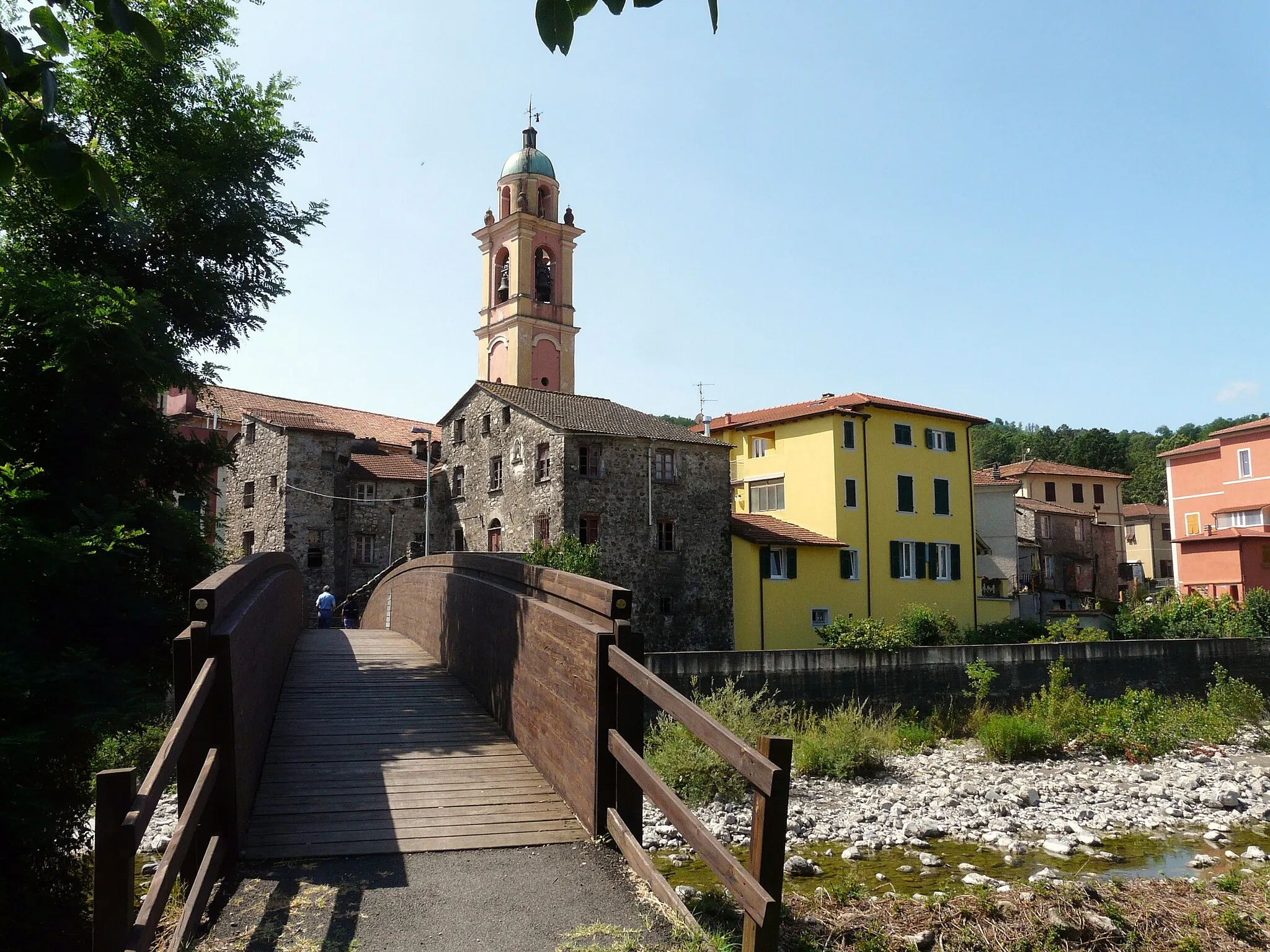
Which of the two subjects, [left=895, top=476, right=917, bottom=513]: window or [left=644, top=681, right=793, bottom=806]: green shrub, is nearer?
[left=644, top=681, right=793, bottom=806]: green shrub

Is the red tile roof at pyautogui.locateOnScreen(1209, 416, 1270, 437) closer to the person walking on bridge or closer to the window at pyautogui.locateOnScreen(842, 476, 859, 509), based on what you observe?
the window at pyautogui.locateOnScreen(842, 476, 859, 509)

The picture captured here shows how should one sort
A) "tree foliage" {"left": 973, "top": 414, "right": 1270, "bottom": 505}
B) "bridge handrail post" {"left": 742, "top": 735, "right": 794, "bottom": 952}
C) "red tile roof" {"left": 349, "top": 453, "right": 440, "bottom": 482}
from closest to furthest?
"bridge handrail post" {"left": 742, "top": 735, "right": 794, "bottom": 952}, "red tile roof" {"left": 349, "top": 453, "right": 440, "bottom": 482}, "tree foliage" {"left": 973, "top": 414, "right": 1270, "bottom": 505}

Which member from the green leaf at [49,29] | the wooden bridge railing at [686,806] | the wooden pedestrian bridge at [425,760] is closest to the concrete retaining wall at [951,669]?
the wooden pedestrian bridge at [425,760]

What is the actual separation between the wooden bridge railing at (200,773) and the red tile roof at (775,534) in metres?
24.6

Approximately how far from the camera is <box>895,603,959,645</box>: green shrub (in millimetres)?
29219

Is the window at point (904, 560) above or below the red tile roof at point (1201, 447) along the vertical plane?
below

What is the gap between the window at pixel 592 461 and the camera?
31234mm

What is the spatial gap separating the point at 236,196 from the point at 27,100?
11350 mm

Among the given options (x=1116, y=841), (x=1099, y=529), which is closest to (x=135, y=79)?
(x=1116, y=841)

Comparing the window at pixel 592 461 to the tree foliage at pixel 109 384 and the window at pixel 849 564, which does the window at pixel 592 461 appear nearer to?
the window at pixel 849 564

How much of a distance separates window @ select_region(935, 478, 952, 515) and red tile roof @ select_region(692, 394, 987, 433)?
2689 mm

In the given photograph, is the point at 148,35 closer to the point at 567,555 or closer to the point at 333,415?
the point at 567,555

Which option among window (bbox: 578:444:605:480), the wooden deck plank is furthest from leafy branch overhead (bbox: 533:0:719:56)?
window (bbox: 578:444:605:480)

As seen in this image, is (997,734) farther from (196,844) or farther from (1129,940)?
(196,844)
